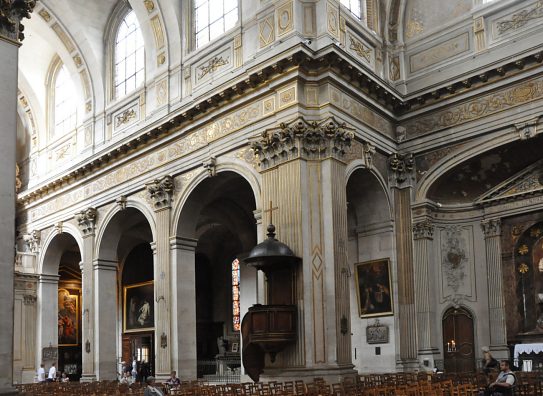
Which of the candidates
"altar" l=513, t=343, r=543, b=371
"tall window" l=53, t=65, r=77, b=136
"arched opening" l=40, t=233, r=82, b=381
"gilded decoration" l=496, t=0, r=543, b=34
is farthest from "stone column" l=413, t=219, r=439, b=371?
"tall window" l=53, t=65, r=77, b=136

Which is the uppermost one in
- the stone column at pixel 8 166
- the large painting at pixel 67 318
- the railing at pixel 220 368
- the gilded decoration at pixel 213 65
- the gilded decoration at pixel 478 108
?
the gilded decoration at pixel 213 65

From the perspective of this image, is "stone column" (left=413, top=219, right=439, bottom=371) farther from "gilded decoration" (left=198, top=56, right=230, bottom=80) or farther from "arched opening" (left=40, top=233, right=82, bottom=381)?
"arched opening" (left=40, top=233, right=82, bottom=381)

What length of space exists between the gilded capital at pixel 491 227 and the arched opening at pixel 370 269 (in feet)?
9.16

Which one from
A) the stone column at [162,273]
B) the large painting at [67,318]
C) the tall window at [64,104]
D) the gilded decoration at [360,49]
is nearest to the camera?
the gilded decoration at [360,49]

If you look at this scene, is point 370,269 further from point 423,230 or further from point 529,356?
point 529,356

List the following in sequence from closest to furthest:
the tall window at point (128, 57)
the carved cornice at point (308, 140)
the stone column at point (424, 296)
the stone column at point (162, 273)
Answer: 1. the carved cornice at point (308, 140)
2. the stone column at point (424, 296)
3. the stone column at point (162, 273)
4. the tall window at point (128, 57)

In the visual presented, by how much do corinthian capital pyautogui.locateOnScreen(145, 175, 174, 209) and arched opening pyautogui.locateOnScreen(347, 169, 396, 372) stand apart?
5735mm

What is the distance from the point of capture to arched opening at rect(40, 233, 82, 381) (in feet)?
96.2

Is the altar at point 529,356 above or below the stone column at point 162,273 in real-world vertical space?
below

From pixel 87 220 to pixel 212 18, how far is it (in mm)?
9312

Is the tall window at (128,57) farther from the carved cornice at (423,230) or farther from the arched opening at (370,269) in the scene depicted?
the carved cornice at (423,230)

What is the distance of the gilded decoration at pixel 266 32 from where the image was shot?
62.7 ft

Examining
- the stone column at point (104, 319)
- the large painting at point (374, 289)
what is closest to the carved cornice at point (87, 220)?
the stone column at point (104, 319)

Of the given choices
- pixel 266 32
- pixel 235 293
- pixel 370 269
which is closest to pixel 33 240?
pixel 235 293
